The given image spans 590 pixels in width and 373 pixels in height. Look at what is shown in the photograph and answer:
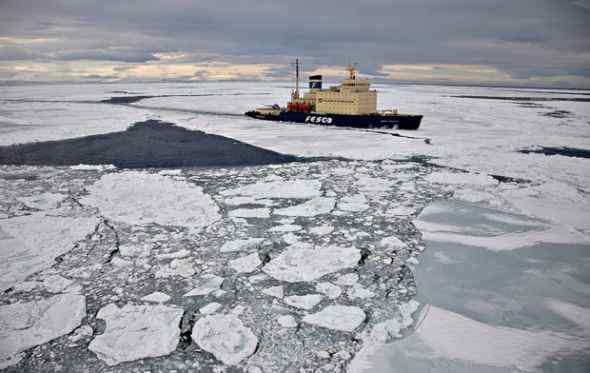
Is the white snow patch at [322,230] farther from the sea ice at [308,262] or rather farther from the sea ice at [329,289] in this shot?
the sea ice at [329,289]

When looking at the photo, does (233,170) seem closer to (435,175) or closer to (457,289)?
(435,175)

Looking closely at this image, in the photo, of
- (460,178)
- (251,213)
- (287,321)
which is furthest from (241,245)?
(460,178)

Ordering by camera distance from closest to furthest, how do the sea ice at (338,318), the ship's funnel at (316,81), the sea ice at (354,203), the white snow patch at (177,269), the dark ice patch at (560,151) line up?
the sea ice at (338,318) → the white snow patch at (177,269) → the sea ice at (354,203) → the dark ice patch at (560,151) → the ship's funnel at (316,81)

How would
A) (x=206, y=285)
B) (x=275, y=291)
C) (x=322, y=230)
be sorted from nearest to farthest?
1. (x=275, y=291)
2. (x=206, y=285)
3. (x=322, y=230)

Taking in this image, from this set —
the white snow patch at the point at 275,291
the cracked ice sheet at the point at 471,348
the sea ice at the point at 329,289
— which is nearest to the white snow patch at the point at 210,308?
the white snow patch at the point at 275,291

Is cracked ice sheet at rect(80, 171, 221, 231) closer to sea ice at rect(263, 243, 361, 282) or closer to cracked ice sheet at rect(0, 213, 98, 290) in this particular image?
cracked ice sheet at rect(0, 213, 98, 290)

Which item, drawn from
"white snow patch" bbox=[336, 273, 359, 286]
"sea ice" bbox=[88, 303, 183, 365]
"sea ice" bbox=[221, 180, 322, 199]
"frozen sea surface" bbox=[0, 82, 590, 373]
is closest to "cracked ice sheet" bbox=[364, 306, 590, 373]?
"frozen sea surface" bbox=[0, 82, 590, 373]

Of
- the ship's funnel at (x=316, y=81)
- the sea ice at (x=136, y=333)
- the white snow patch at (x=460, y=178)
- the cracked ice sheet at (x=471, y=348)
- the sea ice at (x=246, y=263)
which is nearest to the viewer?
the cracked ice sheet at (x=471, y=348)

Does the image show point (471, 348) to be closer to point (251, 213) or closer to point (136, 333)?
point (136, 333)
